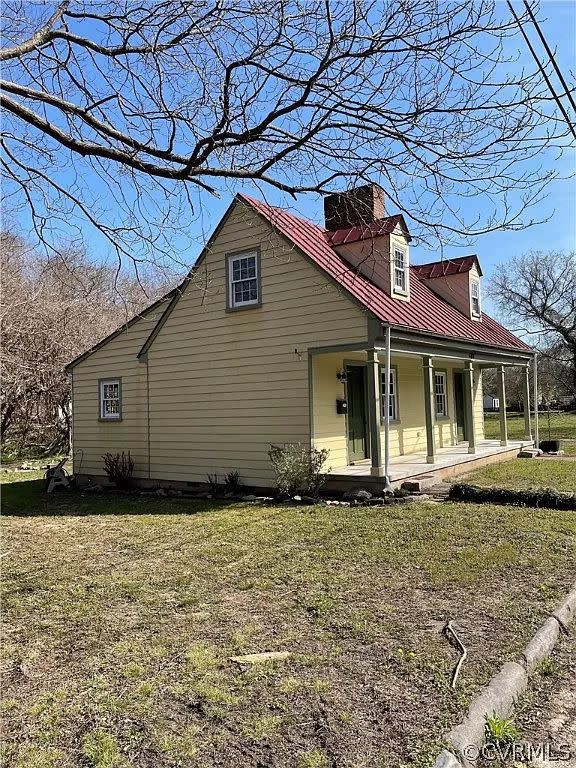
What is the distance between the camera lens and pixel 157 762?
9.42 feet

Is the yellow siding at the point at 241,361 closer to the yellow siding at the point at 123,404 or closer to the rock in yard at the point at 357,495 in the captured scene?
the yellow siding at the point at 123,404

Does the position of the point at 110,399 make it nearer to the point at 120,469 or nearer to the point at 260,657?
the point at 120,469

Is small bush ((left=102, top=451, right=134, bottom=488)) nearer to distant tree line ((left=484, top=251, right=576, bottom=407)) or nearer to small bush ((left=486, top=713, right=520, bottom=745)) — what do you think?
small bush ((left=486, top=713, right=520, bottom=745))

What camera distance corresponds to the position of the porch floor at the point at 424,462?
11.3 meters

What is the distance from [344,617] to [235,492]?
773 centimetres

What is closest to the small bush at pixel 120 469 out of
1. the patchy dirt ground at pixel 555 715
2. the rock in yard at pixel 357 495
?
the rock in yard at pixel 357 495

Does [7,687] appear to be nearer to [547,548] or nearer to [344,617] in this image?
[344,617]

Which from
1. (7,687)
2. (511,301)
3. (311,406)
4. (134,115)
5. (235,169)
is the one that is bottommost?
(7,687)

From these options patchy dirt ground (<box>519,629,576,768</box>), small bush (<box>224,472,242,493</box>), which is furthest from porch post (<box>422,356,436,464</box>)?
patchy dirt ground (<box>519,629,576,768</box>)

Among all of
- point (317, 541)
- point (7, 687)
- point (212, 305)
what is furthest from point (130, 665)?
point (212, 305)

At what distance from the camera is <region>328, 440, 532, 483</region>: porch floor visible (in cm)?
1133

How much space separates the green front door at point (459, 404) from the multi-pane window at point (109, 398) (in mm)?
10095

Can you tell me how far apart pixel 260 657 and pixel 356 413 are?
962 centimetres

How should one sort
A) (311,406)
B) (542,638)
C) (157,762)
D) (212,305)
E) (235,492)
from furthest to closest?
(212,305), (235,492), (311,406), (542,638), (157,762)
